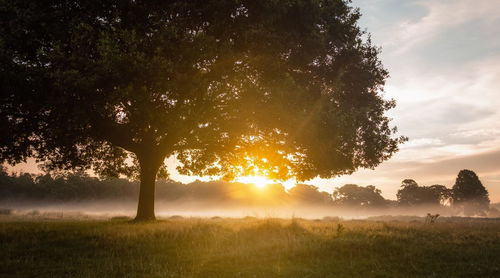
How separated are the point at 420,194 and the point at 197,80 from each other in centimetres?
12492

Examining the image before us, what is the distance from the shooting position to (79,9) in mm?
18312

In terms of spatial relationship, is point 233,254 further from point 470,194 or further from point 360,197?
point 360,197

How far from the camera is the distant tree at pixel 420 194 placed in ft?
390

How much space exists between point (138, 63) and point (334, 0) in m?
13.0

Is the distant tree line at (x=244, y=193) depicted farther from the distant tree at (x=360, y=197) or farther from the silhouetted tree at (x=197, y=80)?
the silhouetted tree at (x=197, y=80)

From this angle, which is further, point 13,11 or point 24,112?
point 24,112

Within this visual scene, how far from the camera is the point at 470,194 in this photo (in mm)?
103062

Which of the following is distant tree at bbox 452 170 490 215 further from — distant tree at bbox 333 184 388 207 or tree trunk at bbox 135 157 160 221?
tree trunk at bbox 135 157 160 221

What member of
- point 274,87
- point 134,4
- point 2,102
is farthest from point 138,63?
point 2,102

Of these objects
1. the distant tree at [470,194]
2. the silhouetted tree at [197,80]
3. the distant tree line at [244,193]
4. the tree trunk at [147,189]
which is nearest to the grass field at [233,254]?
the silhouetted tree at [197,80]

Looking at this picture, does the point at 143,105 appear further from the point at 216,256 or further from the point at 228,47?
the point at 216,256

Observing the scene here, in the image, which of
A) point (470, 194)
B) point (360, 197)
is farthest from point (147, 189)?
point (360, 197)

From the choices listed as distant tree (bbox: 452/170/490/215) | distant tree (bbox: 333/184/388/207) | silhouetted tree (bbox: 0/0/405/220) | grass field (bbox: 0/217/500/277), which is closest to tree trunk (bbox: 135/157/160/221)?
silhouetted tree (bbox: 0/0/405/220)

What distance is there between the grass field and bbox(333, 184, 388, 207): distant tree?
127253mm
